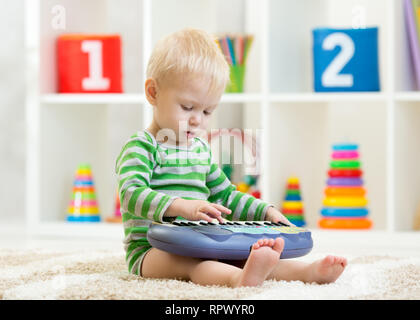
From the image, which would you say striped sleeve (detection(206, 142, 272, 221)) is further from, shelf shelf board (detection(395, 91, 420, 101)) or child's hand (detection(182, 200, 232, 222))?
shelf shelf board (detection(395, 91, 420, 101))

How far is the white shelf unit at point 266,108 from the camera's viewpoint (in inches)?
78.0

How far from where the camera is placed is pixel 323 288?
3.43ft

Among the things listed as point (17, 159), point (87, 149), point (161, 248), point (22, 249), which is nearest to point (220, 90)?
point (161, 248)

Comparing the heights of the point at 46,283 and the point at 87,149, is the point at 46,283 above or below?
below

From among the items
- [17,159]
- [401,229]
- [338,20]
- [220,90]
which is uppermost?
[338,20]

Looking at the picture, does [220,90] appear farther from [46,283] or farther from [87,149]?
[87,149]

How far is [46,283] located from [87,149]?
1.30 metres

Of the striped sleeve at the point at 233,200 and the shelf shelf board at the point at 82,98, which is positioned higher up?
the shelf shelf board at the point at 82,98

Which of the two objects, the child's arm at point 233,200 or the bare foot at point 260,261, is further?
the child's arm at point 233,200

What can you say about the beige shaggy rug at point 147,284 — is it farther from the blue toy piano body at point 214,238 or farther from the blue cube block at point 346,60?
the blue cube block at point 346,60

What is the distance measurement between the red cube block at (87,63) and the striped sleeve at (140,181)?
955 mm

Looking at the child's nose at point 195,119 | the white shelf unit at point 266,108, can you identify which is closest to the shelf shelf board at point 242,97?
the white shelf unit at point 266,108

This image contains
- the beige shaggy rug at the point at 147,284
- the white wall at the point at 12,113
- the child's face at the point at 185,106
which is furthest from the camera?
the white wall at the point at 12,113
